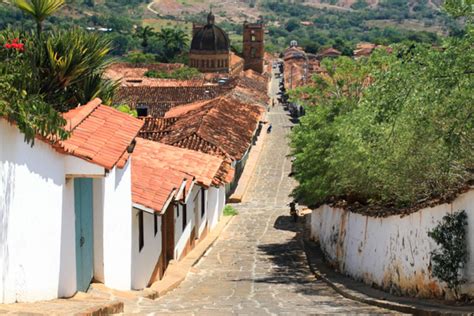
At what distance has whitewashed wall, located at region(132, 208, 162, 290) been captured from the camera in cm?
1427

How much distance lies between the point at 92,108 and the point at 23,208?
3.38m

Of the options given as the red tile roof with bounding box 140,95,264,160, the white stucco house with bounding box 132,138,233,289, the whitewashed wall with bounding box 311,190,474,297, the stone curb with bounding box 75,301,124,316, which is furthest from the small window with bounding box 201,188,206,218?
the stone curb with bounding box 75,301,124,316

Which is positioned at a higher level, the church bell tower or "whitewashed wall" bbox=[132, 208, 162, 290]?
the church bell tower

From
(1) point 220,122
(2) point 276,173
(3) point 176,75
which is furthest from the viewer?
(3) point 176,75

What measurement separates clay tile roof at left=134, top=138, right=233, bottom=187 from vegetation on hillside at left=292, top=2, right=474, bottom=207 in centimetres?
380

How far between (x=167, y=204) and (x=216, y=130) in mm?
21311

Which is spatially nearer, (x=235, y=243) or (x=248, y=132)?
(x=235, y=243)

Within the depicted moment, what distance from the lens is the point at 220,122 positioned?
39.0 metres

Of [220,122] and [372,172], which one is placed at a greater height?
[220,122]

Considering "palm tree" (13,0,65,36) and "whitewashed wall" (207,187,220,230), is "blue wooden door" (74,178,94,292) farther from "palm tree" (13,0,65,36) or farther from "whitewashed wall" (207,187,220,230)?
"whitewashed wall" (207,187,220,230)

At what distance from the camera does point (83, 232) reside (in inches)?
439

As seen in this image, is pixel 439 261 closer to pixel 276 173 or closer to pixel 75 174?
pixel 75 174

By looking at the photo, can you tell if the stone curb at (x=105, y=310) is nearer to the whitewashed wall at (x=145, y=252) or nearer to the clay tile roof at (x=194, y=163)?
the whitewashed wall at (x=145, y=252)

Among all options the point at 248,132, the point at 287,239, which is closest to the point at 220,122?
Answer: the point at 248,132
